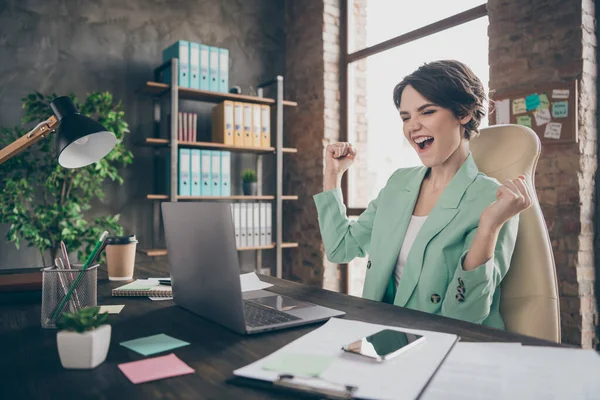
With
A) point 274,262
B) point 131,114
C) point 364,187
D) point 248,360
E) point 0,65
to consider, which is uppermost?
point 0,65

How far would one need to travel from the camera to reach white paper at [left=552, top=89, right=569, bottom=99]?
2.35m

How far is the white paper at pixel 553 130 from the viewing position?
2383 millimetres

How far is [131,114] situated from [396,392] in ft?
11.0

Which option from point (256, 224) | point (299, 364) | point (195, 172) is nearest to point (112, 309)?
point (299, 364)

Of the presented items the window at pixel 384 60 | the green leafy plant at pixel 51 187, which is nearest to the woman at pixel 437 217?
the window at pixel 384 60

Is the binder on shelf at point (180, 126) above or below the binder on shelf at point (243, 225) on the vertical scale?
above

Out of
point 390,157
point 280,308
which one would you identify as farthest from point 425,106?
point 390,157

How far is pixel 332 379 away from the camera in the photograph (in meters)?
0.65

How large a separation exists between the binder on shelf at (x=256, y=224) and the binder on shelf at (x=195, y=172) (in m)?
0.47

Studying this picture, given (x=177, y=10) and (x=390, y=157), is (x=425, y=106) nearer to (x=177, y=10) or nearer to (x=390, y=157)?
(x=390, y=157)

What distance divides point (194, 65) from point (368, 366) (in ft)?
10.0

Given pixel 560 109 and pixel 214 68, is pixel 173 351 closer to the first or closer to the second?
pixel 560 109

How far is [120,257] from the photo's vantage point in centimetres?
148

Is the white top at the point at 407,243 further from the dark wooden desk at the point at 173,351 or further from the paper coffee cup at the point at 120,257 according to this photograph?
the paper coffee cup at the point at 120,257
